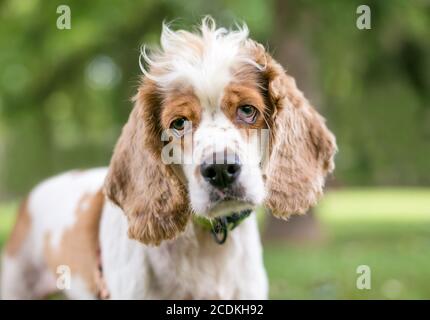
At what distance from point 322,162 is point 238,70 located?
2.12 feet

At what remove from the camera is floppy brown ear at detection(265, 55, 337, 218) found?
10.7ft

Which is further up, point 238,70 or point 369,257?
point 238,70

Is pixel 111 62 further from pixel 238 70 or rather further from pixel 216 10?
pixel 238 70

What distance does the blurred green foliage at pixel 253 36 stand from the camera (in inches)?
370

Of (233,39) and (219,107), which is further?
(233,39)

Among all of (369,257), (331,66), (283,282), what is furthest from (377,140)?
(283,282)

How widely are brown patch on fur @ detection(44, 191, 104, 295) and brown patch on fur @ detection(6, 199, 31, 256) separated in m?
0.39

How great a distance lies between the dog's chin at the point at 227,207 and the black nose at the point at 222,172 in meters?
0.08

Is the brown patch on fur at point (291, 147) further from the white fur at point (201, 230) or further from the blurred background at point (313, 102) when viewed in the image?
the blurred background at point (313, 102)

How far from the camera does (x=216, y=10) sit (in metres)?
7.95

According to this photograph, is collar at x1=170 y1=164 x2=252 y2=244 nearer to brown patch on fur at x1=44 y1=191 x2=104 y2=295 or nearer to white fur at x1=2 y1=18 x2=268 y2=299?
white fur at x1=2 y1=18 x2=268 y2=299

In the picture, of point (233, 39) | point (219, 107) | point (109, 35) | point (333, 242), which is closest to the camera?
point (219, 107)

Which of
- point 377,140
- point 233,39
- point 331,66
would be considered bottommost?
point 233,39

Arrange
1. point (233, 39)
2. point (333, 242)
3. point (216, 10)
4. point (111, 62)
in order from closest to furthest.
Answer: point (233, 39)
point (216, 10)
point (333, 242)
point (111, 62)
